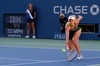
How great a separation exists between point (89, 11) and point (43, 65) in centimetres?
1353

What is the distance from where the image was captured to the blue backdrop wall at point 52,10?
85.0ft

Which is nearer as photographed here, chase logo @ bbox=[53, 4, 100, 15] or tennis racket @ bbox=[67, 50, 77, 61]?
tennis racket @ bbox=[67, 50, 77, 61]

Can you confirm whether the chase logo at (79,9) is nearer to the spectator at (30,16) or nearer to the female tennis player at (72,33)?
the spectator at (30,16)

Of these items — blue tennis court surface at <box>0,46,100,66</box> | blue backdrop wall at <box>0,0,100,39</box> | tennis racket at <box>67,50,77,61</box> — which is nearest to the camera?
blue tennis court surface at <box>0,46,100,66</box>


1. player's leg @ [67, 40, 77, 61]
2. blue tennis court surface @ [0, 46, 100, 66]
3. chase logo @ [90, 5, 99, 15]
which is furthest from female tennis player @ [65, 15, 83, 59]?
chase logo @ [90, 5, 99, 15]

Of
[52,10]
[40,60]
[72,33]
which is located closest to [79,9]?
[52,10]

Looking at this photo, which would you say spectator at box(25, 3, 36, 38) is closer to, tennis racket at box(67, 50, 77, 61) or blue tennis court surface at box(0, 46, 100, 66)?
blue tennis court surface at box(0, 46, 100, 66)

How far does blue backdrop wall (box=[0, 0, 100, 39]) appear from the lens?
85.0ft

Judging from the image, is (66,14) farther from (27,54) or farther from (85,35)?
(27,54)

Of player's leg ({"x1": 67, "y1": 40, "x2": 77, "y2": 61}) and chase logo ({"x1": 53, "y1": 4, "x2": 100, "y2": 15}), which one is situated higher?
chase logo ({"x1": 53, "y1": 4, "x2": 100, "y2": 15})

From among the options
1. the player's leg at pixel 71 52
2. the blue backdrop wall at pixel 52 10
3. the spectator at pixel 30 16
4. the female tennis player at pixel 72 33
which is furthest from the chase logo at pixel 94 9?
the player's leg at pixel 71 52

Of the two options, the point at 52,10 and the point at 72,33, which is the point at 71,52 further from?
the point at 52,10

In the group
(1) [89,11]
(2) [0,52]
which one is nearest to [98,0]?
(1) [89,11]

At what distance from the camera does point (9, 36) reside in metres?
28.5
